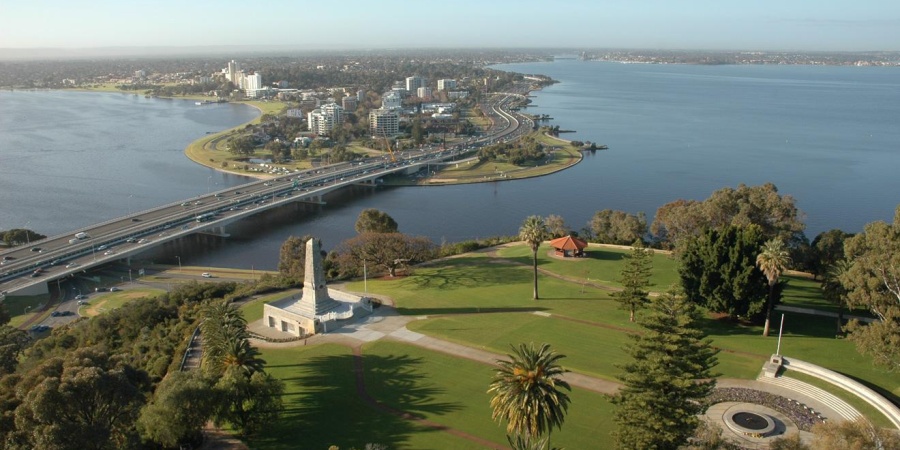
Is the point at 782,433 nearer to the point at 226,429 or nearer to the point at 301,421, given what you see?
the point at 301,421

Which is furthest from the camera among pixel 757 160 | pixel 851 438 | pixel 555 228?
pixel 757 160

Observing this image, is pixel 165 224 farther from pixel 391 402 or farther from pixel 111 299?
pixel 391 402

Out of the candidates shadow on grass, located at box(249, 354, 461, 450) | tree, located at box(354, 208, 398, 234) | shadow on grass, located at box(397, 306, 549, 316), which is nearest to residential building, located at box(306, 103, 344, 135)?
tree, located at box(354, 208, 398, 234)

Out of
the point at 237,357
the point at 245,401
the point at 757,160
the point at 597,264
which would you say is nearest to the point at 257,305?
the point at 237,357

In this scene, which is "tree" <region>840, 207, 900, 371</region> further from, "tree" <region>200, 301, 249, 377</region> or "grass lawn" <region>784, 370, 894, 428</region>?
"tree" <region>200, 301, 249, 377</region>

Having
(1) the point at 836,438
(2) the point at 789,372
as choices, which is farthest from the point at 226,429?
(2) the point at 789,372

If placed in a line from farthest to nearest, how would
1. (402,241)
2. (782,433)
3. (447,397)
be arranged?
(402,241), (447,397), (782,433)
